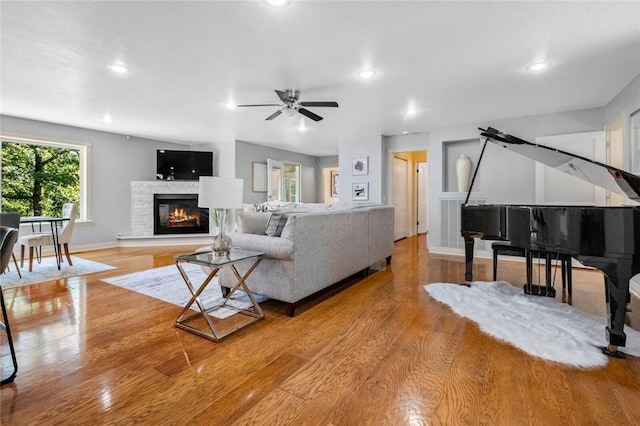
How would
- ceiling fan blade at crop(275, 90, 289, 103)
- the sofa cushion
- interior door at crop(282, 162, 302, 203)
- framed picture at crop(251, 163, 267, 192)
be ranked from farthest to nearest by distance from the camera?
interior door at crop(282, 162, 302, 203), framed picture at crop(251, 163, 267, 192), ceiling fan blade at crop(275, 90, 289, 103), the sofa cushion

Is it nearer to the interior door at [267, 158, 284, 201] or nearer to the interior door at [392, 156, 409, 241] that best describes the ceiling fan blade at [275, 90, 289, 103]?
the interior door at [392, 156, 409, 241]

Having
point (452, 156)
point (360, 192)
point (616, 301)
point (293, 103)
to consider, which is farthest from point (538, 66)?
point (360, 192)

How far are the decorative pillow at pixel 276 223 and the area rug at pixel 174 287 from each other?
0.75 m

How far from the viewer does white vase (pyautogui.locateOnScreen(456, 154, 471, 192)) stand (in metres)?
5.38

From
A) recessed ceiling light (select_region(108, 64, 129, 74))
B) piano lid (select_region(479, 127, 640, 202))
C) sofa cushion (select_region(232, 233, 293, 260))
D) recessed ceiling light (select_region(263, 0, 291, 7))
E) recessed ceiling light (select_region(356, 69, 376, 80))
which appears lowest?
sofa cushion (select_region(232, 233, 293, 260))

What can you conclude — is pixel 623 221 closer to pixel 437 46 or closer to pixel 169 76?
pixel 437 46

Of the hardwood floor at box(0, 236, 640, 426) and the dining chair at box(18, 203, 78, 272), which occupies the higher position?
the dining chair at box(18, 203, 78, 272)

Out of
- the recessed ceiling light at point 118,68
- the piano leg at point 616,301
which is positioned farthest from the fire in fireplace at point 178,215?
the piano leg at point 616,301

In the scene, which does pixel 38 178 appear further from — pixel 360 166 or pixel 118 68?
pixel 360 166

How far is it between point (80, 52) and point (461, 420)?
3952mm

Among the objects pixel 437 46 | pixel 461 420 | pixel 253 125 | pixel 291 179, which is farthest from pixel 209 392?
pixel 291 179

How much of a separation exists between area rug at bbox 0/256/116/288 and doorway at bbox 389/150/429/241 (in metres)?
5.51

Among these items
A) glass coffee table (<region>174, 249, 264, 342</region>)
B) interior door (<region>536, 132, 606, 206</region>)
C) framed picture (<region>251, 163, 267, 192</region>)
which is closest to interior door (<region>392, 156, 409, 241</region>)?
interior door (<region>536, 132, 606, 206</region>)

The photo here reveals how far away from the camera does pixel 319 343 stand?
212 cm
